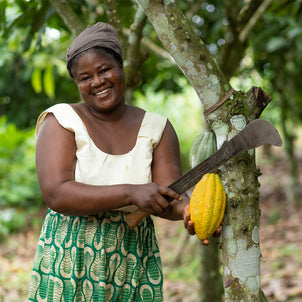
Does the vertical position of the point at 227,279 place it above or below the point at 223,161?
below

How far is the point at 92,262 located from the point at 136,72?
1.26 metres

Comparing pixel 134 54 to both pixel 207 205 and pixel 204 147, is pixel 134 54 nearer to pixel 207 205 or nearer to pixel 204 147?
pixel 204 147

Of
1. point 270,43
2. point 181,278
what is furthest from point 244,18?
point 181,278

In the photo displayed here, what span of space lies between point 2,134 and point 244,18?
402cm

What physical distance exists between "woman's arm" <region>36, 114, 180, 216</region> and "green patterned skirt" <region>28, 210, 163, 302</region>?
0.46 feet

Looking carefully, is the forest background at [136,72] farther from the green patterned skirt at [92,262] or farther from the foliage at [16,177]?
the green patterned skirt at [92,262]

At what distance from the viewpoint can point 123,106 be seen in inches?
65.9

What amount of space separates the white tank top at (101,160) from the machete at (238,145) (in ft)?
0.66

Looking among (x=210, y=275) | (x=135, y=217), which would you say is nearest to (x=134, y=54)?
(x=135, y=217)

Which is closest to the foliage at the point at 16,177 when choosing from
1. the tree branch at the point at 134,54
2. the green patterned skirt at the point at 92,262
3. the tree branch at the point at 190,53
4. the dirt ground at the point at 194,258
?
the dirt ground at the point at 194,258

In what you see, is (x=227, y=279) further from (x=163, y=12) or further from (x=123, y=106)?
(x=163, y=12)

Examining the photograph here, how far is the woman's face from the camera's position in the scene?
1.53m

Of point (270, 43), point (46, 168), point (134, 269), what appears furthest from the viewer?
point (270, 43)

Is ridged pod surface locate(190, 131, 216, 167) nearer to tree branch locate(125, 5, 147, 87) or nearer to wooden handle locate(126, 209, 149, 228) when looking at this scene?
wooden handle locate(126, 209, 149, 228)
